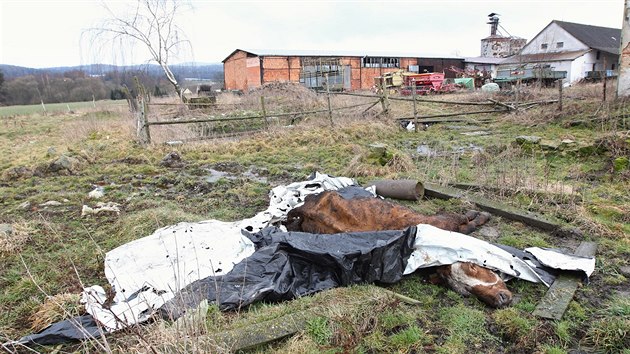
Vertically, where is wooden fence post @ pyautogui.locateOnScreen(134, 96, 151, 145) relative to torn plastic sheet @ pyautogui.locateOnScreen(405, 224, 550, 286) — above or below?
above

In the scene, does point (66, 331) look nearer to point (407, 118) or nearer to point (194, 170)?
point (194, 170)

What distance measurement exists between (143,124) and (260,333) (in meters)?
9.16

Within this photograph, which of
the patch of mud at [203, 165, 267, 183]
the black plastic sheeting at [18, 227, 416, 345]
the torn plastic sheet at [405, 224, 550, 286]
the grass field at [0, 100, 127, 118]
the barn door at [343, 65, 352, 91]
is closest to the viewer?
the black plastic sheeting at [18, 227, 416, 345]

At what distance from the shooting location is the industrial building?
29703 millimetres

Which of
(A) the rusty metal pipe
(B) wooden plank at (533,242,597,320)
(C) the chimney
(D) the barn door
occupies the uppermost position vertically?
(C) the chimney

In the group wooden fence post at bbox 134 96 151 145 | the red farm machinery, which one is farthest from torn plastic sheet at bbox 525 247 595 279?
the red farm machinery

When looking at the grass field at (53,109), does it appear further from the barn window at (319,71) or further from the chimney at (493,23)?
the chimney at (493,23)

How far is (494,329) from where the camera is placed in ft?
8.93

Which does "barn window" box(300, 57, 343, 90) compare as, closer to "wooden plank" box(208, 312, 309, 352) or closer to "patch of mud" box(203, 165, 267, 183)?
"patch of mud" box(203, 165, 267, 183)

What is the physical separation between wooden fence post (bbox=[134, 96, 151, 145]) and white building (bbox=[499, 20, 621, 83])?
28119 mm

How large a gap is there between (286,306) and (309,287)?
12.6 inches

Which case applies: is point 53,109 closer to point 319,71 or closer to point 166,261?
point 319,71

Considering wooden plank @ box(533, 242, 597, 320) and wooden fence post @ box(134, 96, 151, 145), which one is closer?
wooden plank @ box(533, 242, 597, 320)

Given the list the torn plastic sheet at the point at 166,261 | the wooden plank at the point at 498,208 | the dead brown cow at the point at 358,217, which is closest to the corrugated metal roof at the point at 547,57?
the wooden plank at the point at 498,208
